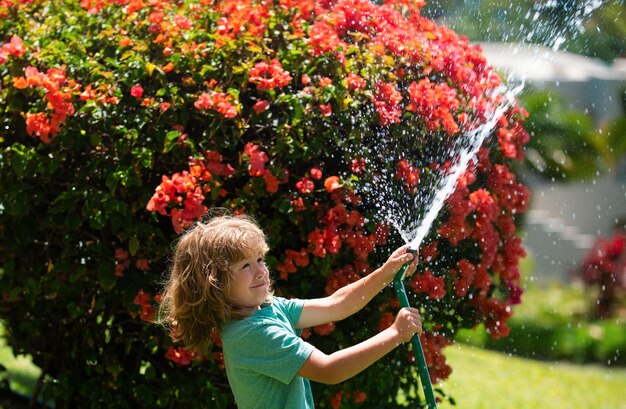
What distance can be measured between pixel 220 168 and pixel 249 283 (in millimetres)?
765

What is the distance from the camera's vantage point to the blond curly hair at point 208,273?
2.48 metres

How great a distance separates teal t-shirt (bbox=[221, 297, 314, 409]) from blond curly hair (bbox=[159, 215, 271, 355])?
57mm

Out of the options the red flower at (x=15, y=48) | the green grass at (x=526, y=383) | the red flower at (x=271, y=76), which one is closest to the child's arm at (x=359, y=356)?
the red flower at (x=271, y=76)

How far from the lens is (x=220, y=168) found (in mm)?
3189

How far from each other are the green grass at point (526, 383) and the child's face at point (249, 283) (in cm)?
320

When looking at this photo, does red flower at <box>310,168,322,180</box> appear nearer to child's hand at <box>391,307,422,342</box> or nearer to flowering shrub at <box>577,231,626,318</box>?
child's hand at <box>391,307,422,342</box>

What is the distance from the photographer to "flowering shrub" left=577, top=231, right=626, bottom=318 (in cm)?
793

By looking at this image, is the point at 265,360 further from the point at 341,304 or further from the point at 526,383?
the point at 526,383

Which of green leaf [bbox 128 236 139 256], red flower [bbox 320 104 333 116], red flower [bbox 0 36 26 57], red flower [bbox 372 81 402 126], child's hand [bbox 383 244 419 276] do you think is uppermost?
child's hand [bbox 383 244 419 276]

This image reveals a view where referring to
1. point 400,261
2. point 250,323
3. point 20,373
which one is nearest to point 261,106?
point 400,261

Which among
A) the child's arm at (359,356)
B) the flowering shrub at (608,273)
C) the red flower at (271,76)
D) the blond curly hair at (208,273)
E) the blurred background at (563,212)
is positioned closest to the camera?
the child's arm at (359,356)

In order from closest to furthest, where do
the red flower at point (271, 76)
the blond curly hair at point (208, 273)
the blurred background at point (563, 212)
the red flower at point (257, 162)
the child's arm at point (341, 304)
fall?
the blond curly hair at point (208, 273)
the child's arm at point (341, 304)
the red flower at point (257, 162)
the red flower at point (271, 76)
the blurred background at point (563, 212)

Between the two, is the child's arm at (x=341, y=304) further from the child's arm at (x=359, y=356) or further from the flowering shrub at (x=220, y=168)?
the flowering shrub at (x=220, y=168)

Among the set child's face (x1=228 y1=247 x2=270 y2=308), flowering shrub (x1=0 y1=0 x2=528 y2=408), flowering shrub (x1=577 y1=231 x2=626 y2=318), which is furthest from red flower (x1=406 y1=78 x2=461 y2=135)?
flowering shrub (x1=577 y1=231 x2=626 y2=318)
